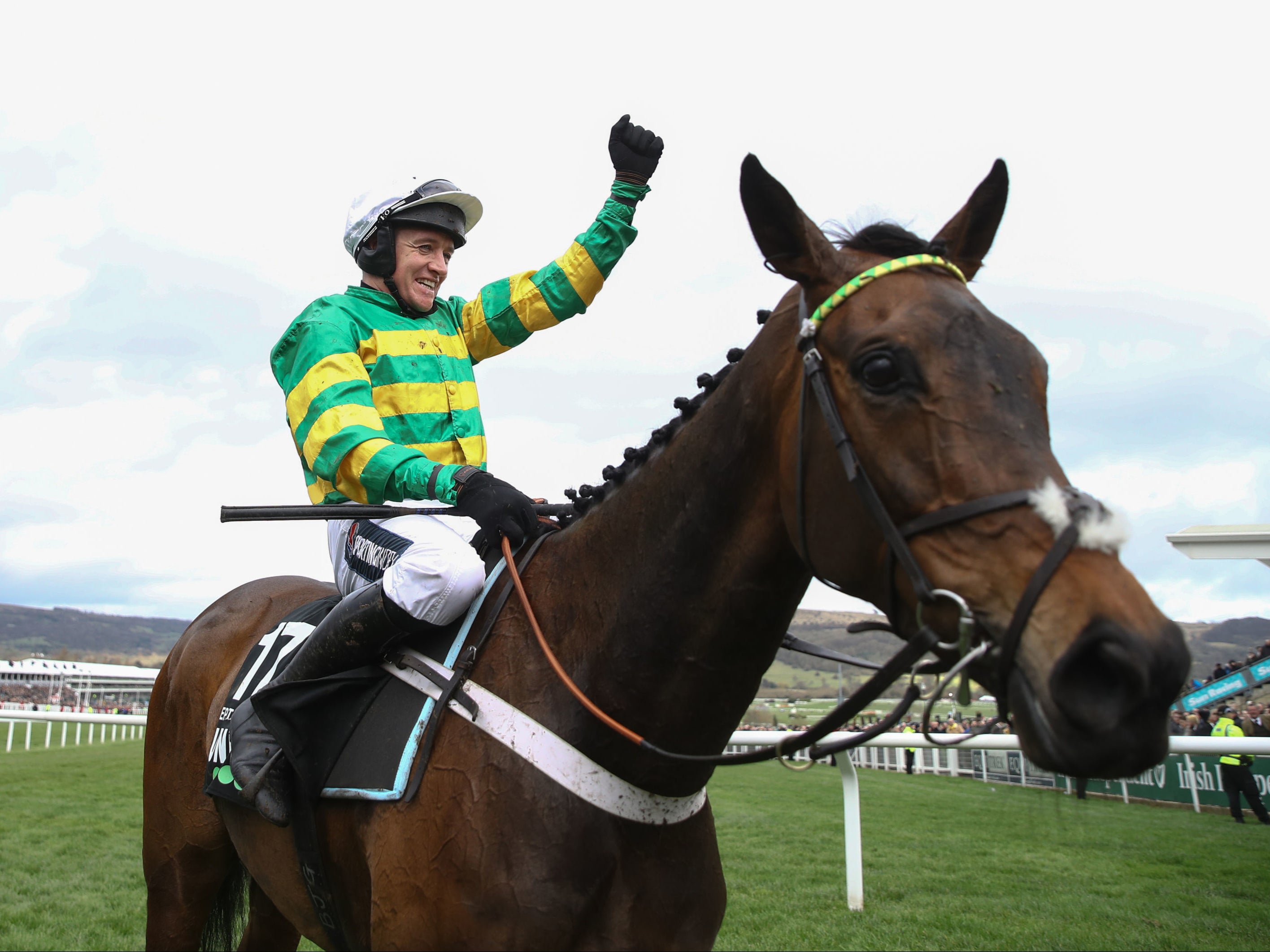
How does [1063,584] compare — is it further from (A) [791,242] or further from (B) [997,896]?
(B) [997,896]

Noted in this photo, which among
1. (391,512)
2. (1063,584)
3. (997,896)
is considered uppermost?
(391,512)

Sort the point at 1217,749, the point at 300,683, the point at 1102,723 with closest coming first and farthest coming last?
1. the point at 1102,723
2. the point at 300,683
3. the point at 1217,749

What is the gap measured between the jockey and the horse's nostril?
141cm

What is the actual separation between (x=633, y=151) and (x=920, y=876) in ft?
22.8

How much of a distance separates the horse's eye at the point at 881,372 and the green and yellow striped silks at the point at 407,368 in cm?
118

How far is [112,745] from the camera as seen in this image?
26.5 meters

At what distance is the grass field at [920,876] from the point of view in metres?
5.74

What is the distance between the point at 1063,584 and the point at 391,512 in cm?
180

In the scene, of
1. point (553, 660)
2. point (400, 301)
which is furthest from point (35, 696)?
point (553, 660)

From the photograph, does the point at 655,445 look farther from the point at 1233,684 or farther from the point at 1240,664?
the point at 1240,664

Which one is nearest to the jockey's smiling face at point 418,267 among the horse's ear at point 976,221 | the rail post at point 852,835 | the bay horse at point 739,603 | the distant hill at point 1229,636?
the bay horse at point 739,603

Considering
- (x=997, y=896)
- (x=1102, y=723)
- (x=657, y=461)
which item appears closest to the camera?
(x=1102, y=723)

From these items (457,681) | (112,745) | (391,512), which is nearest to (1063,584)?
(457,681)

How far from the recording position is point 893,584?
1641mm
